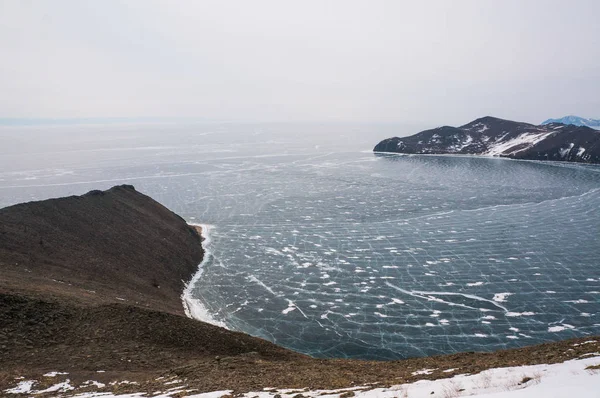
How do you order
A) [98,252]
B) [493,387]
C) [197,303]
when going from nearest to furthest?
[493,387]
[197,303]
[98,252]

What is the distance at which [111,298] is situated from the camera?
98.7ft

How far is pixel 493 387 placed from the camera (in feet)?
40.7

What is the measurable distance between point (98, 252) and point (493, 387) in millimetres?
39154

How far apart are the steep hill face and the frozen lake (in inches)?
175

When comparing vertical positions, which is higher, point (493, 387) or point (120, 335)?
point (493, 387)

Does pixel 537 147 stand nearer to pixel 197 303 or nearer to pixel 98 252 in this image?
pixel 197 303

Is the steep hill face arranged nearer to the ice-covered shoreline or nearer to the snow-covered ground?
the ice-covered shoreline

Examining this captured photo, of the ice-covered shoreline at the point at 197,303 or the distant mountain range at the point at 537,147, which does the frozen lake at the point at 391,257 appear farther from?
the distant mountain range at the point at 537,147

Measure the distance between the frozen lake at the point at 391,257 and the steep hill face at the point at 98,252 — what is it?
14.6 feet

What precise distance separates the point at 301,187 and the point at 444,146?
134m

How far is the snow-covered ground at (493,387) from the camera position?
10.8 meters

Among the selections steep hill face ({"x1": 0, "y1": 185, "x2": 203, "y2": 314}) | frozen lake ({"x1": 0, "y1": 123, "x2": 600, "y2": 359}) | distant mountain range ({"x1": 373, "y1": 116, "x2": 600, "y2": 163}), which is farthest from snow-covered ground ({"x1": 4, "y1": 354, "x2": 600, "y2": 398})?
distant mountain range ({"x1": 373, "y1": 116, "x2": 600, "y2": 163})

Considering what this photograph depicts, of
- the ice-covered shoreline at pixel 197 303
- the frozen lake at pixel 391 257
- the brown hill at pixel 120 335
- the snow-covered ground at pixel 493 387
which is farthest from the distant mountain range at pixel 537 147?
the snow-covered ground at pixel 493 387

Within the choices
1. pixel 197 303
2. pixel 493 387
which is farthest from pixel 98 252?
pixel 493 387
